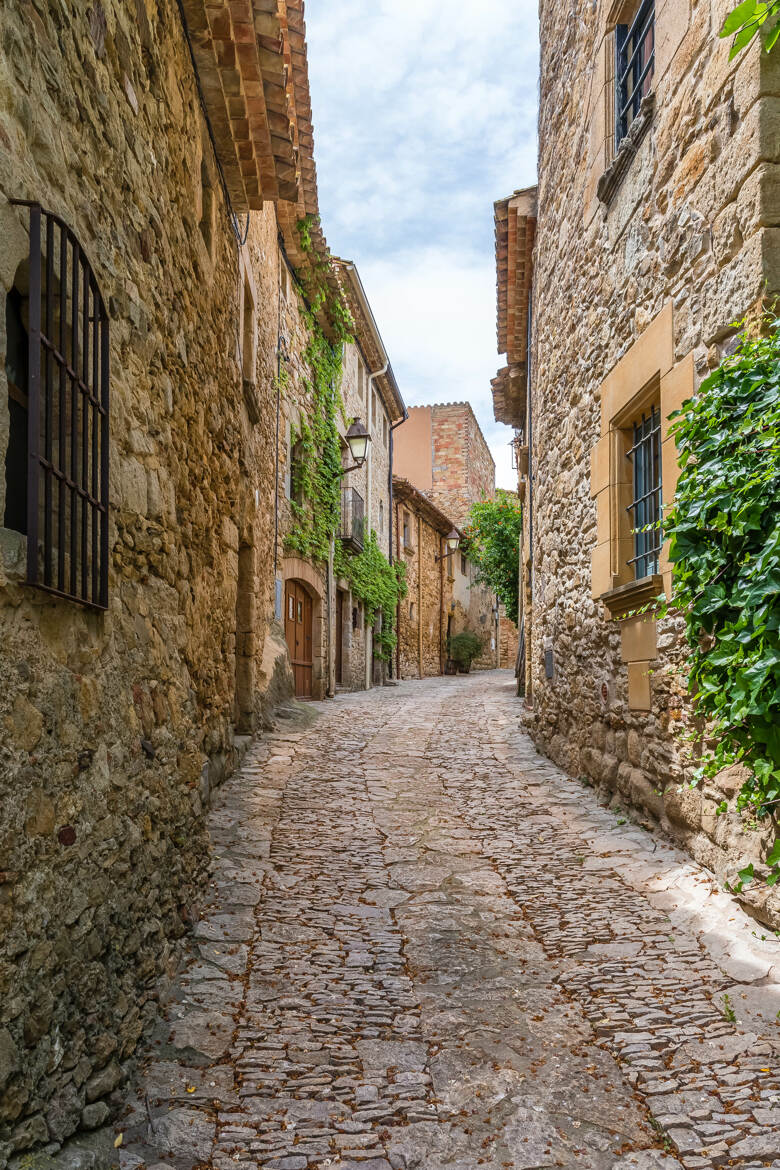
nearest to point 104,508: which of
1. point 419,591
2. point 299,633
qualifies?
point 299,633

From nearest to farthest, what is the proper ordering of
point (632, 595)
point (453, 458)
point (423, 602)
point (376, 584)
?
point (632, 595) < point (376, 584) < point (423, 602) < point (453, 458)

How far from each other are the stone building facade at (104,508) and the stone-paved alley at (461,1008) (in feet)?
0.96

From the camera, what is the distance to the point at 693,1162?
2223 millimetres

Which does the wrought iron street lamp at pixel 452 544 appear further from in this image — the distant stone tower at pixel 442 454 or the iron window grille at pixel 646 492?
the iron window grille at pixel 646 492

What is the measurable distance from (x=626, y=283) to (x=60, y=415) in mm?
4091

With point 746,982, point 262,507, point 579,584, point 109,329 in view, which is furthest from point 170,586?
point 262,507

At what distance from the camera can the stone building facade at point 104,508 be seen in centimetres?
198

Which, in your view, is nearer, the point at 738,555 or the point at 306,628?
the point at 738,555

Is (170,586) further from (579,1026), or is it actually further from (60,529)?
(579,1026)

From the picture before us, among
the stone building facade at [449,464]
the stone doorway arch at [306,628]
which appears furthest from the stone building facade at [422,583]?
the stone doorway arch at [306,628]

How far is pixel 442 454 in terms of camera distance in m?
30.8

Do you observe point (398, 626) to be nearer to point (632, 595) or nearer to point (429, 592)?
point (429, 592)

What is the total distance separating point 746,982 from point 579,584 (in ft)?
12.2

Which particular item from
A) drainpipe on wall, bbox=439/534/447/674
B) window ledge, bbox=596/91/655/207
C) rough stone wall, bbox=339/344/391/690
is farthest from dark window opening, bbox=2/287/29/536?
drainpipe on wall, bbox=439/534/447/674
